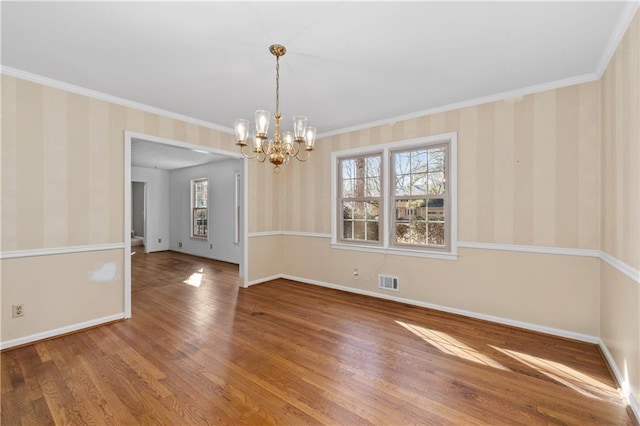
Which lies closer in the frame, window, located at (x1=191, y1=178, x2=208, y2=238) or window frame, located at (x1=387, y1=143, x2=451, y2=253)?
window frame, located at (x1=387, y1=143, x2=451, y2=253)

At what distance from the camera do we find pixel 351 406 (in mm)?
1893

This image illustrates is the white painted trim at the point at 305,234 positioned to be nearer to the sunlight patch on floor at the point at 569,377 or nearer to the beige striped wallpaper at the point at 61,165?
the beige striped wallpaper at the point at 61,165

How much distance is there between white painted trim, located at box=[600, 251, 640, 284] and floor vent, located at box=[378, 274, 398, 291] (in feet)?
7.19

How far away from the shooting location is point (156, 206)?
8609 mm

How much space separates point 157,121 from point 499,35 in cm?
384

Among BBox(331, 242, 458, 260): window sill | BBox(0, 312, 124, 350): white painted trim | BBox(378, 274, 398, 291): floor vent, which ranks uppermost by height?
BBox(331, 242, 458, 260): window sill

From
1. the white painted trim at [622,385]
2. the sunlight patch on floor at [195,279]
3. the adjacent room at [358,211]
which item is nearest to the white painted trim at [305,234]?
the adjacent room at [358,211]

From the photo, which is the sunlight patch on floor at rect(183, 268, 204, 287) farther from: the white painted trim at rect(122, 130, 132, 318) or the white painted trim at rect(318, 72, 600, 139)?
the white painted trim at rect(318, 72, 600, 139)

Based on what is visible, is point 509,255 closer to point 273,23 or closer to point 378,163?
point 378,163

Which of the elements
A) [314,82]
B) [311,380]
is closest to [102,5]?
[314,82]

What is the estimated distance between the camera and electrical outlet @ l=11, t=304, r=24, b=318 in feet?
8.84

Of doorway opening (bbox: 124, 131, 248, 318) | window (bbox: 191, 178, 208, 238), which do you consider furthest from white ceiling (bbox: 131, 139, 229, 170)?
window (bbox: 191, 178, 208, 238)

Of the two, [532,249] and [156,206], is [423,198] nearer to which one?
[532,249]

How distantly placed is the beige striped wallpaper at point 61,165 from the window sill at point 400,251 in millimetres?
3093
